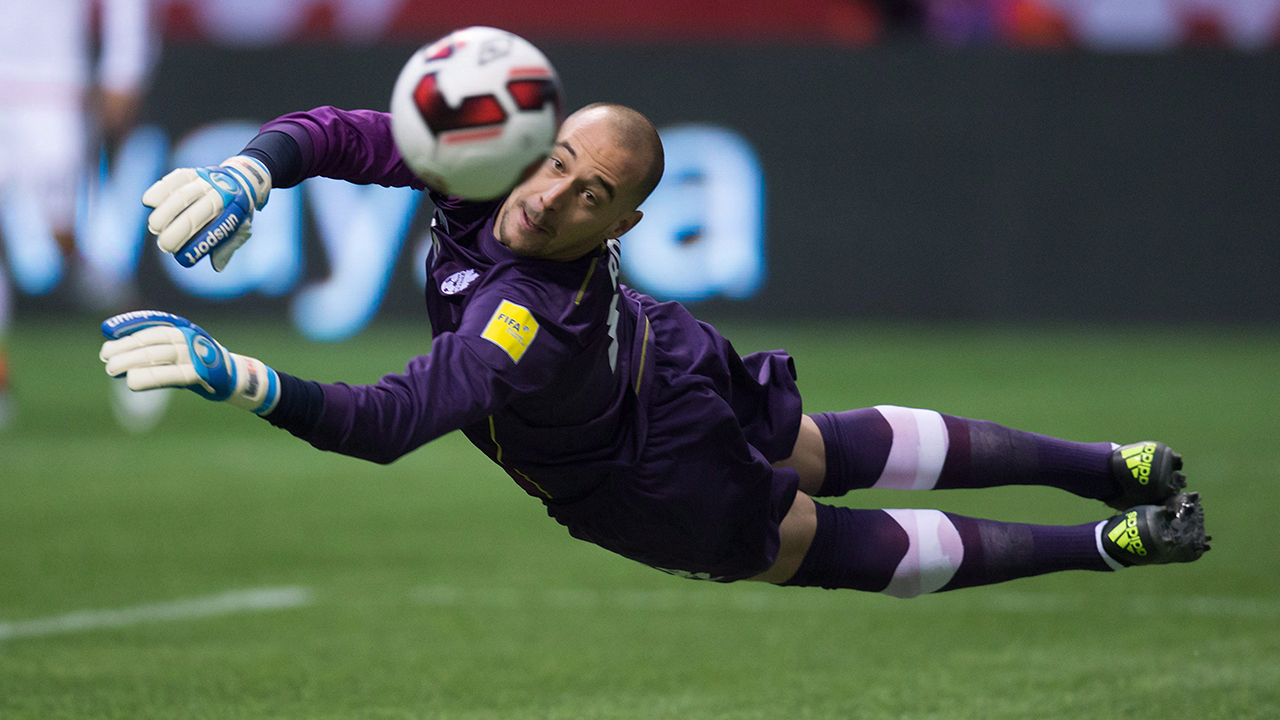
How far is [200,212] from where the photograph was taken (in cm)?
286

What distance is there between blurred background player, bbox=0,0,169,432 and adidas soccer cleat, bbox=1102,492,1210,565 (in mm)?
8698

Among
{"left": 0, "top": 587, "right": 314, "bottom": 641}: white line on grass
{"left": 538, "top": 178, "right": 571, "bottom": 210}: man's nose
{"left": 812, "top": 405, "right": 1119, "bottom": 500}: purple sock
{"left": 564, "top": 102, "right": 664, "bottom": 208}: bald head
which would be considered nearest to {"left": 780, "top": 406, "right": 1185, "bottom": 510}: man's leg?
{"left": 812, "top": 405, "right": 1119, "bottom": 500}: purple sock

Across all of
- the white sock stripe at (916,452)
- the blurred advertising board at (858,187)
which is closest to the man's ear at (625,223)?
the white sock stripe at (916,452)

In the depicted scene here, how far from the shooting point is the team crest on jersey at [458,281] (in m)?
3.28

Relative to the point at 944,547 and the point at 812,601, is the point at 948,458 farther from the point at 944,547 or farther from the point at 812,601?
the point at 812,601

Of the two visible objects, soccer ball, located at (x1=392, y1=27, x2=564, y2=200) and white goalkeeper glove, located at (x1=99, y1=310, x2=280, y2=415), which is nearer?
white goalkeeper glove, located at (x1=99, y1=310, x2=280, y2=415)

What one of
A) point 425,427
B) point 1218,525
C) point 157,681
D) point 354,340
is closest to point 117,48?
point 354,340

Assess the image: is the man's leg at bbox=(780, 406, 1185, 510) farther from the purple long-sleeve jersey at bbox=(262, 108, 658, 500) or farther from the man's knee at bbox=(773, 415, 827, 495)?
the purple long-sleeve jersey at bbox=(262, 108, 658, 500)

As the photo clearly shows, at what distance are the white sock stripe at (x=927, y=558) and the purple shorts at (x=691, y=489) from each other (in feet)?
1.33

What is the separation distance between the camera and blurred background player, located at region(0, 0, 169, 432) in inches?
454

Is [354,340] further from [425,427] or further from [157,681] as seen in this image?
[425,427]

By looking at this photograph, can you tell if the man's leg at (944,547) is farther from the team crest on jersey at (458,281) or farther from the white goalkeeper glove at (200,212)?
the white goalkeeper glove at (200,212)

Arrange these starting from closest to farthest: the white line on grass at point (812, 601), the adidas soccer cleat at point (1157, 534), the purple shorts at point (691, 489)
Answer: the purple shorts at point (691, 489) < the adidas soccer cleat at point (1157, 534) < the white line on grass at point (812, 601)

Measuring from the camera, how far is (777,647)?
4.91 metres
